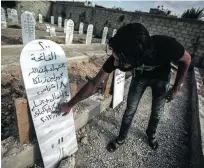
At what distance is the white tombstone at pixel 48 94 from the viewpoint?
1.39 m

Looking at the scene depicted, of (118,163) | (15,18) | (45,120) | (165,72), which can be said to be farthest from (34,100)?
(15,18)

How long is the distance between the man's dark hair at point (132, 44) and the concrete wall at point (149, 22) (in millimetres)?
8678

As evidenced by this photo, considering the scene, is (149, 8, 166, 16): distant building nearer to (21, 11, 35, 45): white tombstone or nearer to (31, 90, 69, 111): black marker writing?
(21, 11, 35, 45): white tombstone

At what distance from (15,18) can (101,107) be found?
10570mm

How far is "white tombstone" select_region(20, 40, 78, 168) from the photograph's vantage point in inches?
54.6

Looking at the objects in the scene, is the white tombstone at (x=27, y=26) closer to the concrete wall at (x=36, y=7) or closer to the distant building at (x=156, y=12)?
the distant building at (x=156, y=12)

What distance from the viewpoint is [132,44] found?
1.21 meters

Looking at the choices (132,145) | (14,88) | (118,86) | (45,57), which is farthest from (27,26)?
(132,145)

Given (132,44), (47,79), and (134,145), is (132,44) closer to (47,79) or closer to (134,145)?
(47,79)

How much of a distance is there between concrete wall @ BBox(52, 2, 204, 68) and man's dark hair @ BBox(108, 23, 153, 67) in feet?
28.5

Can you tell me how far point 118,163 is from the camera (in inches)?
80.0

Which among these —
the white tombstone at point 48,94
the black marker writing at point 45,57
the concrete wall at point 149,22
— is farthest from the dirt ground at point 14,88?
the concrete wall at point 149,22

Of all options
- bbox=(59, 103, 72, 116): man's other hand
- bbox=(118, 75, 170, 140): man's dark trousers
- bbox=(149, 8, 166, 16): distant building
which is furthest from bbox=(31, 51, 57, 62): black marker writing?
bbox=(149, 8, 166, 16): distant building

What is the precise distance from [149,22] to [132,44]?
11265 mm
